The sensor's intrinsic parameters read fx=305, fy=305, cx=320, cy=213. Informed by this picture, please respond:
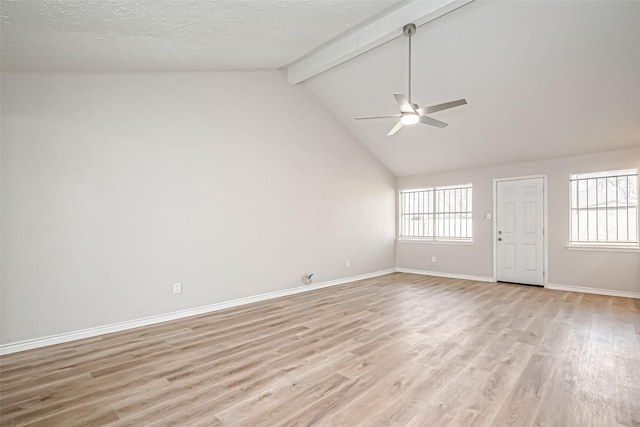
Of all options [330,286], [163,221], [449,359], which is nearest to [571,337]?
[449,359]

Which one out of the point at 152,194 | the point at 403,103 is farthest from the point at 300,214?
the point at 403,103

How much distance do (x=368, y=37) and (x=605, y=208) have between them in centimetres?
518

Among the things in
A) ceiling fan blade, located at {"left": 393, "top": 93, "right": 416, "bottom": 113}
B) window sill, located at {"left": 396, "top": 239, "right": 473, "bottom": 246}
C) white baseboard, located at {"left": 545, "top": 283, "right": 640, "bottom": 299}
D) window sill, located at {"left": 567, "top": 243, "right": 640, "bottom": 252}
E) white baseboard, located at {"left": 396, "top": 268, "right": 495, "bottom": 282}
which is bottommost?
white baseboard, located at {"left": 396, "top": 268, "right": 495, "bottom": 282}

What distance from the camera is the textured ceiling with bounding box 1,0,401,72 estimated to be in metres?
2.06

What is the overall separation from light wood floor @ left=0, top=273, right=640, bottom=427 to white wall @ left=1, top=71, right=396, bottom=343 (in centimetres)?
46

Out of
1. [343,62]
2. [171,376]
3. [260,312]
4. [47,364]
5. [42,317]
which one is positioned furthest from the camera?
[343,62]

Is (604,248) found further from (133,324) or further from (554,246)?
(133,324)

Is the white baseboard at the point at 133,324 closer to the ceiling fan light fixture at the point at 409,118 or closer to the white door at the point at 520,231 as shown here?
the ceiling fan light fixture at the point at 409,118

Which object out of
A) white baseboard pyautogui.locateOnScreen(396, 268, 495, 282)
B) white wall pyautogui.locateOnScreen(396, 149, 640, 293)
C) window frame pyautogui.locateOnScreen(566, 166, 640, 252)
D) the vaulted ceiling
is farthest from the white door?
the vaulted ceiling

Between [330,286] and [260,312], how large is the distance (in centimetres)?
198

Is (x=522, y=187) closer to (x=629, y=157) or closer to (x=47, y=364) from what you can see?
(x=629, y=157)

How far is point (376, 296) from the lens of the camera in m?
5.08

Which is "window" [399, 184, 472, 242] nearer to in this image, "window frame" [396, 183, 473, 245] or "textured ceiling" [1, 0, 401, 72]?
"window frame" [396, 183, 473, 245]

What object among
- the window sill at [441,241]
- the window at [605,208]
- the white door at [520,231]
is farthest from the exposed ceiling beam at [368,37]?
the window sill at [441,241]
